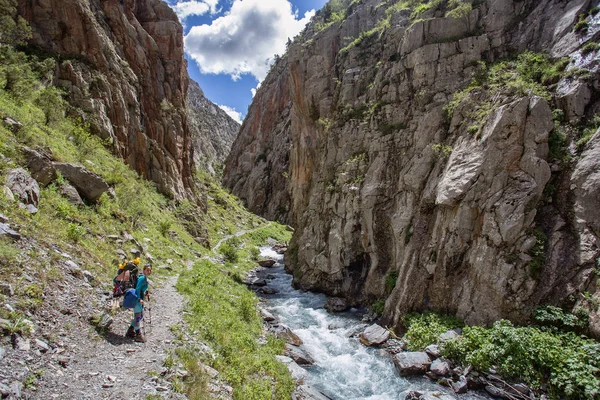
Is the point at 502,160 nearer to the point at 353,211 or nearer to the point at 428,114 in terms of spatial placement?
the point at 428,114

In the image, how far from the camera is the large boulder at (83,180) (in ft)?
50.5

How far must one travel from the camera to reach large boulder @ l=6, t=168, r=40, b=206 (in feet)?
36.3

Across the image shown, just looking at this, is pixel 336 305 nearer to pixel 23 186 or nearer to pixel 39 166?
pixel 23 186

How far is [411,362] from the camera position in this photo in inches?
544

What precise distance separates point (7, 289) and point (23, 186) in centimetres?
590

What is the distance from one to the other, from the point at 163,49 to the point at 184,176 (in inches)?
665

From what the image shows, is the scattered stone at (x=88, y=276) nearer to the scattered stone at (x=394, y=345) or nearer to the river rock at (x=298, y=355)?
the river rock at (x=298, y=355)

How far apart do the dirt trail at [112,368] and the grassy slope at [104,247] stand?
0.85 m

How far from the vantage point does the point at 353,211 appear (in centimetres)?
2525

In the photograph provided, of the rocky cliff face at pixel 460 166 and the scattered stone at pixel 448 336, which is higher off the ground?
the rocky cliff face at pixel 460 166

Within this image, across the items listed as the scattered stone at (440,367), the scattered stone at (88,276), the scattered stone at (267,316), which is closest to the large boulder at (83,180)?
the scattered stone at (88,276)

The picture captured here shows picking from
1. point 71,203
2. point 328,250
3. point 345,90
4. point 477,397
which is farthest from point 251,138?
point 477,397

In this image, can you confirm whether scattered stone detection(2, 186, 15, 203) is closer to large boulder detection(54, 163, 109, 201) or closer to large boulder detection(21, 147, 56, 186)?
large boulder detection(21, 147, 56, 186)

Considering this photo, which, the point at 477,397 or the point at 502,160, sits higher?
the point at 502,160
